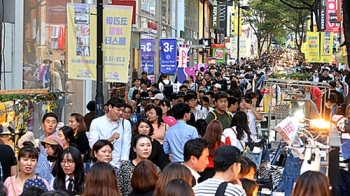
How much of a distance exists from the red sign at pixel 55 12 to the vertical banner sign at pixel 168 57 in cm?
755

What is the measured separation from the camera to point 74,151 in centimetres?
706

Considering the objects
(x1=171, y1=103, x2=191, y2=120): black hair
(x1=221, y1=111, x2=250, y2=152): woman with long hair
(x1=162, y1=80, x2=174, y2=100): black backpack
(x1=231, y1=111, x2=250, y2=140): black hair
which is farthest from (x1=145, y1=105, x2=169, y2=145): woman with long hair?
(x1=162, y1=80, x2=174, y2=100): black backpack

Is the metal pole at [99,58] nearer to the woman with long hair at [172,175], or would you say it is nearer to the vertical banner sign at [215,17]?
the woman with long hair at [172,175]

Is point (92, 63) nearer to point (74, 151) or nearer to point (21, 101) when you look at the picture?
point (21, 101)

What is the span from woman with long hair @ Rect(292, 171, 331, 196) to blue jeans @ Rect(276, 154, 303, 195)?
9.29 ft

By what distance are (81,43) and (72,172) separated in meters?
5.56

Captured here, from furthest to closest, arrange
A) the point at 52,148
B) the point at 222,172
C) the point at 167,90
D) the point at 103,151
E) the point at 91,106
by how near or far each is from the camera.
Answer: the point at 167,90, the point at 91,106, the point at 52,148, the point at 103,151, the point at 222,172

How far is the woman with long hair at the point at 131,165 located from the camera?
285 inches

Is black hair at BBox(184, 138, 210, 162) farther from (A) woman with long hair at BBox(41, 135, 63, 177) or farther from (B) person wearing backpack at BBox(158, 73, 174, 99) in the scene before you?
(B) person wearing backpack at BBox(158, 73, 174, 99)

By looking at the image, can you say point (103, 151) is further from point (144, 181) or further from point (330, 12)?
point (330, 12)

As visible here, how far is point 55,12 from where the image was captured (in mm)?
18562

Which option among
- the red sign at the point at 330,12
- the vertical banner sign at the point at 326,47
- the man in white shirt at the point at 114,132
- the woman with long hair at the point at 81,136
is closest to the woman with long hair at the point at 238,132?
the man in white shirt at the point at 114,132

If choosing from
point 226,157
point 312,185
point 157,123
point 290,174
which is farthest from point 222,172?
point 157,123

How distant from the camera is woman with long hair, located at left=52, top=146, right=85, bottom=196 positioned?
7.02 metres
